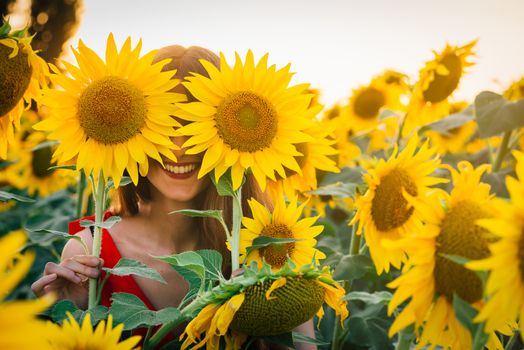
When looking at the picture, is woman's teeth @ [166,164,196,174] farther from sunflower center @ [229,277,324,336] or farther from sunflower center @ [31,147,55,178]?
sunflower center @ [31,147,55,178]

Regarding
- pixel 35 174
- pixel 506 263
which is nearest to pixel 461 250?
pixel 506 263

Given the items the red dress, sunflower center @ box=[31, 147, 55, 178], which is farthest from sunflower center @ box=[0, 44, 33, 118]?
sunflower center @ box=[31, 147, 55, 178]

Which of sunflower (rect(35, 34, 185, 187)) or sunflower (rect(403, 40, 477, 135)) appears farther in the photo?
sunflower (rect(403, 40, 477, 135))

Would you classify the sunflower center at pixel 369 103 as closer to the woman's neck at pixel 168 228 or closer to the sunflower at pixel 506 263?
the woman's neck at pixel 168 228

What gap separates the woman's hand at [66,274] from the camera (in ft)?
4.58

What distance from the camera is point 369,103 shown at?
13.9ft

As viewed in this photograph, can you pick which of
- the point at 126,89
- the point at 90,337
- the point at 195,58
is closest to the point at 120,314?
the point at 90,337

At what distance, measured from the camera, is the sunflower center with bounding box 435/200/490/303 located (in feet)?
3.00

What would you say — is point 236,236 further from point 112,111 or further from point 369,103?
point 369,103

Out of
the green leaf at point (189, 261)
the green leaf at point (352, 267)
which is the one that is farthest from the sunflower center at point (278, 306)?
the green leaf at point (352, 267)

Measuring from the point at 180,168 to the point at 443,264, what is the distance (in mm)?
1087

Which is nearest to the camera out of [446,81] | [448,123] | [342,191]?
[342,191]

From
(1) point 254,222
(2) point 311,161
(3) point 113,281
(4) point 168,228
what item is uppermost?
(2) point 311,161

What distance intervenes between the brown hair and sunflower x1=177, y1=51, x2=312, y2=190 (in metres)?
0.66
